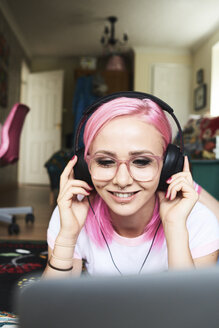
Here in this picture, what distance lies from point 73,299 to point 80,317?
0.01m

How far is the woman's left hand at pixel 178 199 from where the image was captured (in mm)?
677

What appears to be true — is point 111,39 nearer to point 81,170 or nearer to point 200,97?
point 200,97

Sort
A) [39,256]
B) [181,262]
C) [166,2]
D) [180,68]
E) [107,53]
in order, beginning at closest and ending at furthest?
[181,262]
[39,256]
[166,2]
[107,53]
[180,68]

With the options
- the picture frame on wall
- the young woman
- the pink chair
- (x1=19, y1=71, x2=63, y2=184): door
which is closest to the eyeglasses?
the young woman

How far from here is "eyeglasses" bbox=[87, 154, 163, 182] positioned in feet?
2.28

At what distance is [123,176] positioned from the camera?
683 mm

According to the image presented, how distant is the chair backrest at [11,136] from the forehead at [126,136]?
6.08 feet

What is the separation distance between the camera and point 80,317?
0.72ft

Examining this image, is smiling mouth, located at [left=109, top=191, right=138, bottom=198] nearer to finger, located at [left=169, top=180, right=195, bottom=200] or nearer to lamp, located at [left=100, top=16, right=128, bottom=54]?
finger, located at [left=169, top=180, right=195, bottom=200]

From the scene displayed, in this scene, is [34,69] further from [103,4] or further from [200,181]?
[200,181]

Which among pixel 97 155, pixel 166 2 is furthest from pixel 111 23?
pixel 97 155

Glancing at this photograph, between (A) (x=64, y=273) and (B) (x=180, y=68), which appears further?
(B) (x=180, y=68)

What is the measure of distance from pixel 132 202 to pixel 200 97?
5944 mm

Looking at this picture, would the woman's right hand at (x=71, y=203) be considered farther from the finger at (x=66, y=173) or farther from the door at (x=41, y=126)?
the door at (x=41, y=126)
